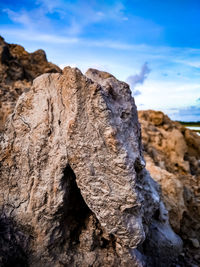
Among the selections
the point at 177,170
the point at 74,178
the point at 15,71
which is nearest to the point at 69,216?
the point at 74,178

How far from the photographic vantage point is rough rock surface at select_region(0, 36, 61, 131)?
8.01m

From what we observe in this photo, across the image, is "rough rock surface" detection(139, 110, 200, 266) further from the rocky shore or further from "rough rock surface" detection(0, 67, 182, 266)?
"rough rock surface" detection(0, 67, 182, 266)

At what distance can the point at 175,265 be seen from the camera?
501cm

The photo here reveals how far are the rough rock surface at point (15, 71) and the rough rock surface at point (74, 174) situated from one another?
3302 millimetres

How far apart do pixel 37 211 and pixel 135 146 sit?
6.71 feet

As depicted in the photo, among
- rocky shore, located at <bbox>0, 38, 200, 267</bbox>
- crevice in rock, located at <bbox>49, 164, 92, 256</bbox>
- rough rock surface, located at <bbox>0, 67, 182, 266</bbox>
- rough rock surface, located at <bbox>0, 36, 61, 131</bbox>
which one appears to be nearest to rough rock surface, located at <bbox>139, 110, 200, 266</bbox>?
rocky shore, located at <bbox>0, 38, 200, 267</bbox>

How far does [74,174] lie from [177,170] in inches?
355

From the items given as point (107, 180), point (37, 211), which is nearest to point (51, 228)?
point (37, 211)

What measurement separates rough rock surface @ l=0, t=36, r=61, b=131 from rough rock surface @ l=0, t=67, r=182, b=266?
3302 millimetres

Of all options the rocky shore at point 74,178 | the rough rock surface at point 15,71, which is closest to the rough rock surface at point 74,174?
the rocky shore at point 74,178

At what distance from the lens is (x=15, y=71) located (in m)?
10.9

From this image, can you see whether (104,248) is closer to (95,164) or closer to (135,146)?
(95,164)

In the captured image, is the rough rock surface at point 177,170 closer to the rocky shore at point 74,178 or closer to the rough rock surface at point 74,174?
the rocky shore at point 74,178

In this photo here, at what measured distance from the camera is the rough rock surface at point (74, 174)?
9.81ft
